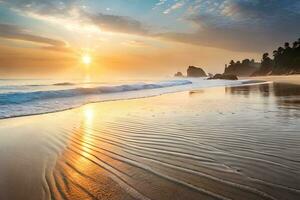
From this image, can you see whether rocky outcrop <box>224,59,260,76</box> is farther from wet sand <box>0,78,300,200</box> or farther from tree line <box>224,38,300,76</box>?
wet sand <box>0,78,300,200</box>

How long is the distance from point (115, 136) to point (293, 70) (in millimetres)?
131209

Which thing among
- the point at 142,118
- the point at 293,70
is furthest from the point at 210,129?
the point at 293,70

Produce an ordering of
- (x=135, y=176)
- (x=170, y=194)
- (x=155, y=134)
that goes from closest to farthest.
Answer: (x=170, y=194), (x=135, y=176), (x=155, y=134)

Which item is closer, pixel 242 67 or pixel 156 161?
pixel 156 161

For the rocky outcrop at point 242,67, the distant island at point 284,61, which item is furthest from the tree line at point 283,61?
the rocky outcrop at point 242,67

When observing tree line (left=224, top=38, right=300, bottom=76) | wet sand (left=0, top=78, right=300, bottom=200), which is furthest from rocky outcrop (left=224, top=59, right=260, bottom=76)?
wet sand (left=0, top=78, right=300, bottom=200)

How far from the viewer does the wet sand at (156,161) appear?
3.97 metres

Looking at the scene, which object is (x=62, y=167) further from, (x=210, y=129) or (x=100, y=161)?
(x=210, y=129)

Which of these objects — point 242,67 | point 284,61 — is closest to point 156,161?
point 284,61

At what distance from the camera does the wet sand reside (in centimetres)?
397

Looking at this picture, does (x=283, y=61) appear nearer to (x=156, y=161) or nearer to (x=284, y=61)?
(x=284, y=61)

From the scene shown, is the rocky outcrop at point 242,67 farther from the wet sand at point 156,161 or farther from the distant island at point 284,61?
the wet sand at point 156,161

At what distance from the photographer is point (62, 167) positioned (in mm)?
5320

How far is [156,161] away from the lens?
5.41m
